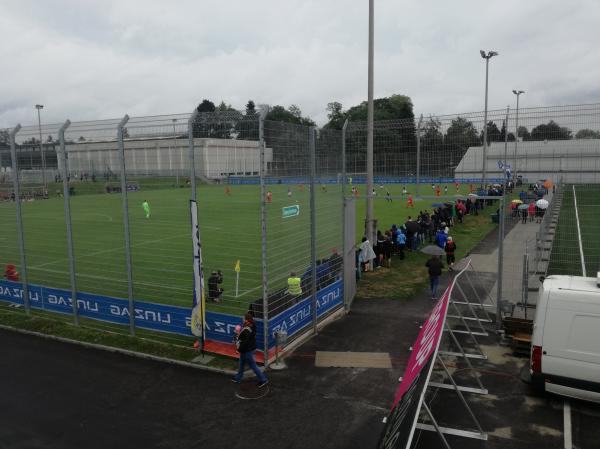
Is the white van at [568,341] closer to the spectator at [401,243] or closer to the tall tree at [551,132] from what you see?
the tall tree at [551,132]

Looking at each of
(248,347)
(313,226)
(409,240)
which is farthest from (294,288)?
(409,240)

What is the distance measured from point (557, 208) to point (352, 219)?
16418 mm

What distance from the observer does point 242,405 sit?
7.88 metres

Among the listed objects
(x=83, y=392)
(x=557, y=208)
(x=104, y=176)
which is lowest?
(x=83, y=392)

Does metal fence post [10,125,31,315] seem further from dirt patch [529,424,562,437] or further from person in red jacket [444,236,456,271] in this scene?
person in red jacket [444,236,456,271]

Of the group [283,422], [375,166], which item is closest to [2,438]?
[283,422]

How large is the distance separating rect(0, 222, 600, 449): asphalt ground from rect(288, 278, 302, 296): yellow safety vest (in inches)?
49.0

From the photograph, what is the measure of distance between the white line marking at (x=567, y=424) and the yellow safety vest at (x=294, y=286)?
5.55 meters

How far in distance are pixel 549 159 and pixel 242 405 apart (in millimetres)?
10486

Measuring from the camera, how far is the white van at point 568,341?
7.09 metres

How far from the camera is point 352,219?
12.9 metres

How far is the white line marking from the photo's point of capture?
21.6 feet

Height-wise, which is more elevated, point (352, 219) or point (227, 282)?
point (352, 219)

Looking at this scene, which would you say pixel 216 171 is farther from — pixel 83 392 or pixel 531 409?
pixel 531 409
